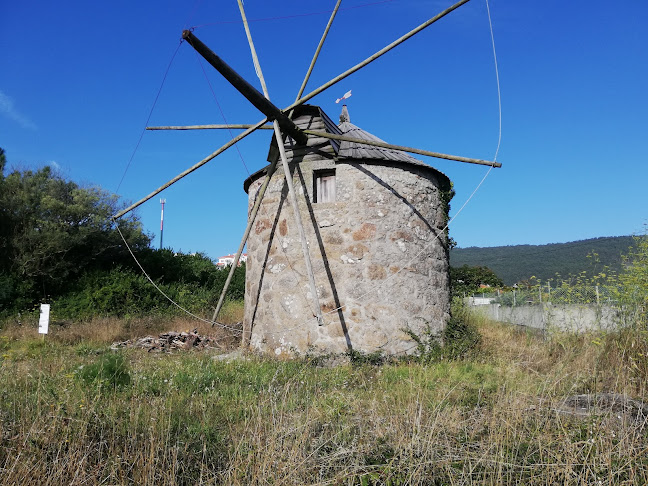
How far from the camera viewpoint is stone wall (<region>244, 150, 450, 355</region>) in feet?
21.2

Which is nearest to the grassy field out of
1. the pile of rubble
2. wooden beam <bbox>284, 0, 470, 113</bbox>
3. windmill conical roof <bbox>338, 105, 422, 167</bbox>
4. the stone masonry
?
the stone masonry

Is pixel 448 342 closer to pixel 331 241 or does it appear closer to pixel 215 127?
pixel 331 241

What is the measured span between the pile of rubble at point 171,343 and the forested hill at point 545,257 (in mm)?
41898

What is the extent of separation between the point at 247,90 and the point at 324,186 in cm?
204

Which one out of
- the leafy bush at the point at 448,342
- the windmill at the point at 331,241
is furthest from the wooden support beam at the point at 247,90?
the leafy bush at the point at 448,342

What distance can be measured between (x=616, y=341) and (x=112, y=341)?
9.37m

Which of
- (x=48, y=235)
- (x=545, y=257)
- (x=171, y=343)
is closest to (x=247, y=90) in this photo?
(x=171, y=343)

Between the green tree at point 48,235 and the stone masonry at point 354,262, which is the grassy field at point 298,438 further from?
the green tree at point 48,235

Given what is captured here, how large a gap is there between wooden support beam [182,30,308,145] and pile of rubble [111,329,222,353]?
4364 mm

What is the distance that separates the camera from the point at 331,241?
6.68 m

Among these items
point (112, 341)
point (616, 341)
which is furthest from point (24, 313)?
point (616, 341)

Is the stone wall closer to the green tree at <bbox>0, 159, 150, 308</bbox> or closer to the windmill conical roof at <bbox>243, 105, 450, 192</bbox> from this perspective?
the windmill conical roof at <bbox>243, 105, 450, 192</bbox>

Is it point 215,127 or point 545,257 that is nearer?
point 215,127

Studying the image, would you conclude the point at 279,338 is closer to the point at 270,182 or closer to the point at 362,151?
the point at 270,182
